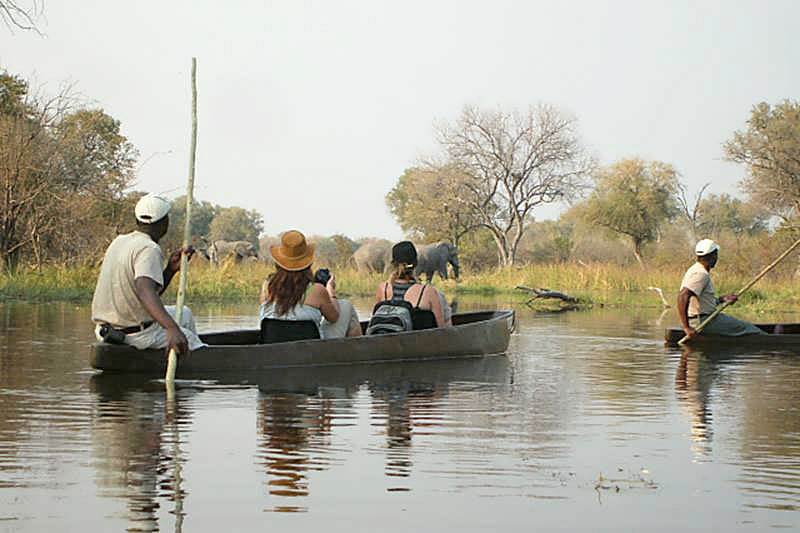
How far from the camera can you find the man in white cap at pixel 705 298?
52.1 ft

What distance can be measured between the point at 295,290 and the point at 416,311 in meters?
1.98

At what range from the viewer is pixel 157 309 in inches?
389

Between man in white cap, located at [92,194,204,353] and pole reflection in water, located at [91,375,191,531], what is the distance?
40cm

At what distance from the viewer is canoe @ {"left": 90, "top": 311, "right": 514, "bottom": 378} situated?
35.9 feet

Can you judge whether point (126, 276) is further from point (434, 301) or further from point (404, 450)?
point (434, 301)

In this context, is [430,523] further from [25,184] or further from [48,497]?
[25,184]

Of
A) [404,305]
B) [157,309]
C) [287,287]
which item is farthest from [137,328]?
[404,305]

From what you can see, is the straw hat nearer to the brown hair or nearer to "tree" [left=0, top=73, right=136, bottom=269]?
the brown hair

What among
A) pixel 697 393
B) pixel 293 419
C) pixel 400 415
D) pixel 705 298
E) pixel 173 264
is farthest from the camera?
pixel 705 298

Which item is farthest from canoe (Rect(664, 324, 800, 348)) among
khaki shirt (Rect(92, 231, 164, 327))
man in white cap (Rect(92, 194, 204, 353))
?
khaki shirt (Rect(92, 231, 164, 327))

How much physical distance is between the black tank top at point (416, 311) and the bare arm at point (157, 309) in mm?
3228

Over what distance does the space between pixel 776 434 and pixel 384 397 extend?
3.12 meters

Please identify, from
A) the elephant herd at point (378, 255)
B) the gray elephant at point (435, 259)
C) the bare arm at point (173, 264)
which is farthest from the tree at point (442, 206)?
the bare arm at point (173, 264)

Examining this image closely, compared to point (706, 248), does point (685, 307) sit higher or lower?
lower
